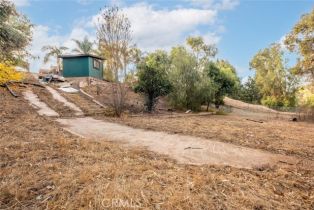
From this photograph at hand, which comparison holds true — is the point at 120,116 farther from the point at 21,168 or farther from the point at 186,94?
the point at 21,168

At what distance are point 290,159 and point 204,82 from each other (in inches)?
456

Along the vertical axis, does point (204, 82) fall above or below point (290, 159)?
above

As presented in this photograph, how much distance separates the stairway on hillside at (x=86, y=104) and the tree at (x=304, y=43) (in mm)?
12703

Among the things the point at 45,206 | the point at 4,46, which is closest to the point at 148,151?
the point at 45,206

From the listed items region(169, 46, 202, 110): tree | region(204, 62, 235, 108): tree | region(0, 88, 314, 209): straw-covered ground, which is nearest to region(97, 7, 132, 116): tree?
region(169, 46, 202, 110): tree

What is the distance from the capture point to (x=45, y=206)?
258 cm

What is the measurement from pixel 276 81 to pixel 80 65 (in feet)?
84.6

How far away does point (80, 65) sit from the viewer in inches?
949

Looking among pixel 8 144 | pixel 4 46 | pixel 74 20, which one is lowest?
pixel 8 144

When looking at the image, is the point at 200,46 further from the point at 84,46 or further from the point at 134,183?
the point at 134,183

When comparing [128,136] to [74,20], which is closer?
[128,136]

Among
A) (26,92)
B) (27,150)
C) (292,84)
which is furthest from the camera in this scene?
(292,84)

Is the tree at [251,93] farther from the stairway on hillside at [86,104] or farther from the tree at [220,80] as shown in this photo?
the stairway on hillside at [86,104]

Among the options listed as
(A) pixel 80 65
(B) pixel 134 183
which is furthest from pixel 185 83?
(B) pixel 134 183
